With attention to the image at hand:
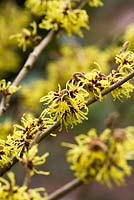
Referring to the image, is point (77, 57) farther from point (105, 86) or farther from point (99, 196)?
point (99, 196)

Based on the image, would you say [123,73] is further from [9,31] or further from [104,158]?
[9,31]

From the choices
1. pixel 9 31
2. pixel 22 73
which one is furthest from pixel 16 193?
pixel 9 31

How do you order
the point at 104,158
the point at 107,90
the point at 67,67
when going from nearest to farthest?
the point at 104,158 < the point at 107,90 < the point at 67,67

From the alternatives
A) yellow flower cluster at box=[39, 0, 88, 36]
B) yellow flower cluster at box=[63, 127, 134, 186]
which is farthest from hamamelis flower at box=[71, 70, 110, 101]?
yellow flower cluster at box=[39, 0, 88, 36]

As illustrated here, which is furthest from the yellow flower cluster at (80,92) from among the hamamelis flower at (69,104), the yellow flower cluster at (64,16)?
the yellow flower cluster at (64,16)

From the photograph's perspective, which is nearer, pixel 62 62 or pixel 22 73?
pixel 22 73

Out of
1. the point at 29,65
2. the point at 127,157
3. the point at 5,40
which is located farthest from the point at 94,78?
the point at 5,40

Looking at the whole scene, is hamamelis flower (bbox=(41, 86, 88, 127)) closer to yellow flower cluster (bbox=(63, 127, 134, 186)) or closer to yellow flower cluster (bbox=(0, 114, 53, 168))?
yellow flower cluster (bbox=(0, 114, 53, 168))
